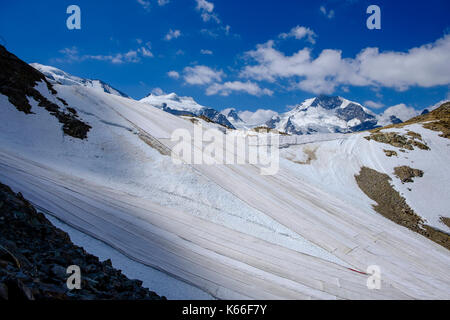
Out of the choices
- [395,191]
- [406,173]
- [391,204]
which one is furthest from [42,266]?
[406,173]

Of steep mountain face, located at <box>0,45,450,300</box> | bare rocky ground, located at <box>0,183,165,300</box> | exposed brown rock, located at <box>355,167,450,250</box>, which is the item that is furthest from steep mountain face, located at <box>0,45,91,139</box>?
exposed brown rock, located at <box>355,167,450,250</box>

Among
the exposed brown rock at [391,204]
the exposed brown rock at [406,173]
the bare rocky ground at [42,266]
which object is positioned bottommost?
the bare rocky ground at [42,266]

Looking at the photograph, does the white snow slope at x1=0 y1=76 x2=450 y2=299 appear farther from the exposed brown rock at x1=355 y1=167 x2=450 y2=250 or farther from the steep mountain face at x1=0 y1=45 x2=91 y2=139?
the exposed brown rock at x1=355 y1=167 x2=450 y2=250

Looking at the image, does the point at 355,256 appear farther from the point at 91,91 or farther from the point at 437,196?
the point at 91,91

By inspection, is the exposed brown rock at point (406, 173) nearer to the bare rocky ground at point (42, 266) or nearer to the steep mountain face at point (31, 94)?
the bare rocky ground at point (42, 266)

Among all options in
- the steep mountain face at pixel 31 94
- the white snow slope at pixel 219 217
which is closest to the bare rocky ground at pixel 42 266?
the white snow slope at pixel 219 217

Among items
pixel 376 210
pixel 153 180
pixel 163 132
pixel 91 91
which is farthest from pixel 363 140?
pixel 91 91
